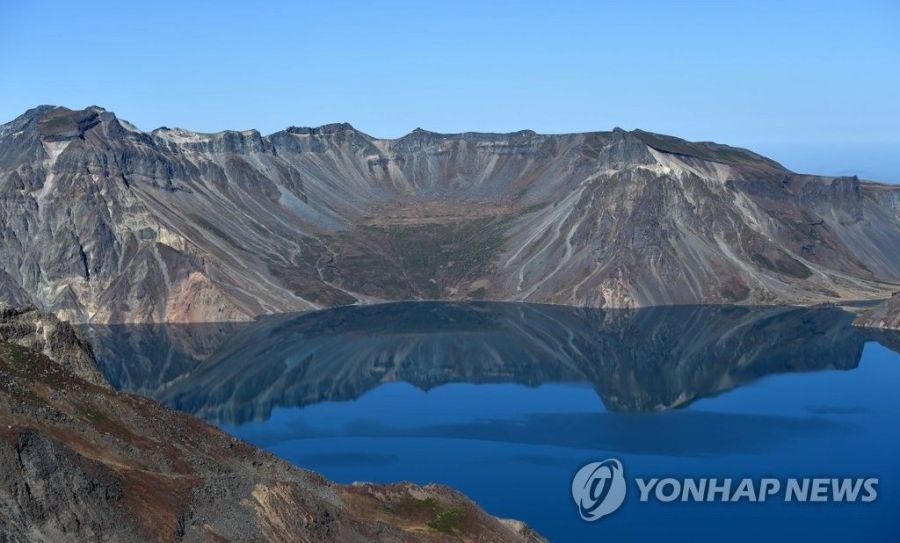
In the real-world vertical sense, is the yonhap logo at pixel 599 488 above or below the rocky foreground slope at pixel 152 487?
below

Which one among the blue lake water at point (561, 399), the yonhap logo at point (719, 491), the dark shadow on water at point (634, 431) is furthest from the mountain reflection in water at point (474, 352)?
the yonhap logo at point (719, 491)

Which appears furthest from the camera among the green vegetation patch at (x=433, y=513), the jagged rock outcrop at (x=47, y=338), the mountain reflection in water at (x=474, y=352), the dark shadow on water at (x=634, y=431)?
the mountain reflection in water at (x=474, y=352)

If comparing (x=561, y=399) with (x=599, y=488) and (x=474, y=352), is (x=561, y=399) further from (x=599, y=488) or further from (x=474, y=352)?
(x=599, y=488)

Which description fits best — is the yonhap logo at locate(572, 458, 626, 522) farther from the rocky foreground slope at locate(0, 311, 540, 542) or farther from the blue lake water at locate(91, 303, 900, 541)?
the rocky foreground slope at locate(0, 311, 540, 542)

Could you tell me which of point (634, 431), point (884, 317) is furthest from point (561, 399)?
point (884, 317)

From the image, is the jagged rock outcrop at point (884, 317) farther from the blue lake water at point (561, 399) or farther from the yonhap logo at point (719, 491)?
the yonhap logo at point (719, 491)
